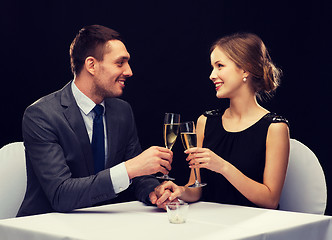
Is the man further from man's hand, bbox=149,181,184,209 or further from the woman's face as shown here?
the woman's face

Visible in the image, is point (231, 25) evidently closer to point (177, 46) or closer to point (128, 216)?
point (177, 46)

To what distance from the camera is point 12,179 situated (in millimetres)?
2443

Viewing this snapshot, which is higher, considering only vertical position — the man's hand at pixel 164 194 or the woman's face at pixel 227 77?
the woman's face at pixel 227 77

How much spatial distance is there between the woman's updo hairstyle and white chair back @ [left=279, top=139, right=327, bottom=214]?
37cm

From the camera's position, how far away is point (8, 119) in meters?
3.19

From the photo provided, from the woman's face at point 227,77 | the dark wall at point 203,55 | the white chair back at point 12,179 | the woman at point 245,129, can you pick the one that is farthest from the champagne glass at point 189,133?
the dark wall at point 203,55

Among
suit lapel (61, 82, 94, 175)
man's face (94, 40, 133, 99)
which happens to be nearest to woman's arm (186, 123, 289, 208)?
suit lapel (61, 82, 94, 175)

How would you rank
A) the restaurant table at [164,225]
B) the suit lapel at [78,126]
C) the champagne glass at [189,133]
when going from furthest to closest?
the suit lapel at [78,126], the champagne glass at [189,133], the restaurant table at [164,225]

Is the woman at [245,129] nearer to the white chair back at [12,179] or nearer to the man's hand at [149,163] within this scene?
the man's hand at [149,163]

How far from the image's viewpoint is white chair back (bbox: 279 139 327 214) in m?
2.50

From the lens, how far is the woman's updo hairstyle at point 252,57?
2.64 metres

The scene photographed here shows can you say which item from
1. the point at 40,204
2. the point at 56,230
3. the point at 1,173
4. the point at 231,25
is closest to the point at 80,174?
the point at 40,204

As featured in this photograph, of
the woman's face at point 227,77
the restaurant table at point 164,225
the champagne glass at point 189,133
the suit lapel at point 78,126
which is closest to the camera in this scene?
the restaurant table at point 164,225

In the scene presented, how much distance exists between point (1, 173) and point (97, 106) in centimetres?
60
